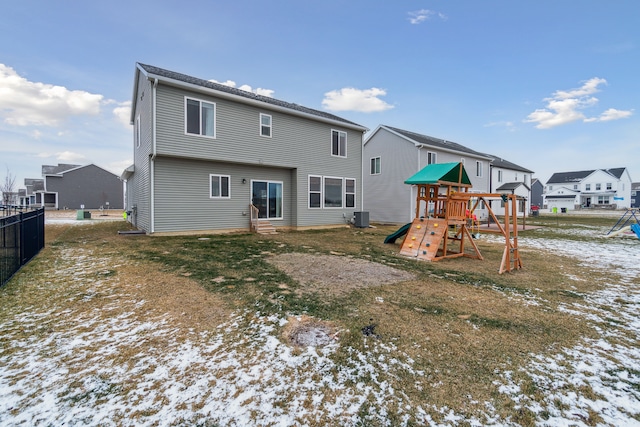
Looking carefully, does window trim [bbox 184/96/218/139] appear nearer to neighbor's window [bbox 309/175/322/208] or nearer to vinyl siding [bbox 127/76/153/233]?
vinyl siding [bbox 127/76/153/233]

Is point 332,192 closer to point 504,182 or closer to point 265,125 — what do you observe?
point 265,125

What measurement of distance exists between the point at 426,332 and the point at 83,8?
1601cm

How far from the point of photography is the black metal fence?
5176mm

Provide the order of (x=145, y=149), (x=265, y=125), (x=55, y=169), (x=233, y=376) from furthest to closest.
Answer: (x=55, y=169) → (x=265, y=125) → (x=145, y=149) → (x=233, y=376)

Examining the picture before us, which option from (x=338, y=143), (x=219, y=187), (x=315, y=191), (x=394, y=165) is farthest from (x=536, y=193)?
(x=219, y=187)

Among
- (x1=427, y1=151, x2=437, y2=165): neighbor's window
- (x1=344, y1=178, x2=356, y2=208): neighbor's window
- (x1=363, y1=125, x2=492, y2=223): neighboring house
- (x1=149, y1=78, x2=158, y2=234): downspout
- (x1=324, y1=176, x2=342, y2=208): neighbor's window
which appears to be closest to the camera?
(x1=149, y1=78, x2=158, y2=234): downspout

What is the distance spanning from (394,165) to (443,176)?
40.9 ft

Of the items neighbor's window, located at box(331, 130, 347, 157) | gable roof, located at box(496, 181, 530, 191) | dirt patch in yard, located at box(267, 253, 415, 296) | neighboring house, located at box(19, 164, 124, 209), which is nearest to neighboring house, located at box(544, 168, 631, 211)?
gable roof, located at box(496, 181, 530, 191)

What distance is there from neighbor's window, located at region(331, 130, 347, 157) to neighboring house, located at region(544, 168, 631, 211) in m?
45.7

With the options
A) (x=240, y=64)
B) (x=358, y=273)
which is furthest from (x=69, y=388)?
(x=240, y=64)

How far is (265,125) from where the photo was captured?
13352 mm

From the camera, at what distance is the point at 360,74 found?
18.3 m

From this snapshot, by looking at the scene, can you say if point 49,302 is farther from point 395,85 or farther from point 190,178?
point 395,85

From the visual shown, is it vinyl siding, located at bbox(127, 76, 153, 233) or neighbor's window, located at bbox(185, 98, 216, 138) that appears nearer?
vinyl siding, located at bbox(127, 76, 153, 233)
